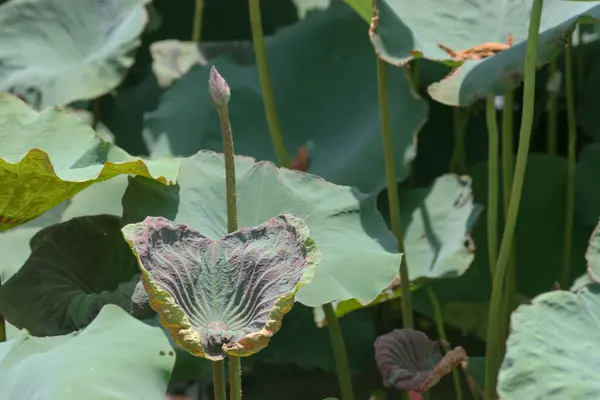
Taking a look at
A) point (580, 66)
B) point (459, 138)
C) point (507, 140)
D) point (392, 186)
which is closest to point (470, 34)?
point (507, 140)

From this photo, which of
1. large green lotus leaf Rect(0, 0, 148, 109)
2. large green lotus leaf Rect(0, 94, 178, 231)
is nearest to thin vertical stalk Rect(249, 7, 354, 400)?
large green lotus leaf Rect(0, 94, 178, 231)

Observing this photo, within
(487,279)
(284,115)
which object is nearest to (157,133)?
(284,115)

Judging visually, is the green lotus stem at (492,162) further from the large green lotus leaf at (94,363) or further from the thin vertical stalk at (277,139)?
the large green lotus leaf at (94,363)

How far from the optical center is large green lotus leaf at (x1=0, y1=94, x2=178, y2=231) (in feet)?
3.46

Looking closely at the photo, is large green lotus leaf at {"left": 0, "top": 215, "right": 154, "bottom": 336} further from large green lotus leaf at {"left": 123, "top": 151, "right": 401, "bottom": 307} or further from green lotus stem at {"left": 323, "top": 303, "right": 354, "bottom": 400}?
green lotus stem at {"left": 323, "top": 303, "right": 354, "bottom": 400}

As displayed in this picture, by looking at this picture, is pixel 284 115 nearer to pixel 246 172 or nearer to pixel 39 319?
pixel 246 172

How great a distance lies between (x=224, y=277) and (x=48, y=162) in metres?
0.30

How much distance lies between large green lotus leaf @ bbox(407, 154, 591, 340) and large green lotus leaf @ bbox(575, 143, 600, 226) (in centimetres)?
3

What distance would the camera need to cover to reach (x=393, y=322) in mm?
1763

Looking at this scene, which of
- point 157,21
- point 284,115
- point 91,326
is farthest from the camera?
point 157,21

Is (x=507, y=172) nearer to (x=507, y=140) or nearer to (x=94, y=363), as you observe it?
(x=507, y=140)

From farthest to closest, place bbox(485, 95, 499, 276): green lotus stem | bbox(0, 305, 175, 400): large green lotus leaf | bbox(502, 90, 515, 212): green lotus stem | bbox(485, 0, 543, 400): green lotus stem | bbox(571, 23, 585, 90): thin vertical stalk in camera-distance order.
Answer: bbox(571, 23, 585, 90): thin vertical stalk → bbox(502, 90, 515, 212): green lotus stem → bbox(485, 95, 499, 276): green lotus stem → bbox(485, 0, 543, 400): green lotus stem → bbox(0, 305, 175, 400): large green lotus leaf

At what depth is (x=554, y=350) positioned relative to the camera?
0.85 meters

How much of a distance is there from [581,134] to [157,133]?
1013 millimetres
